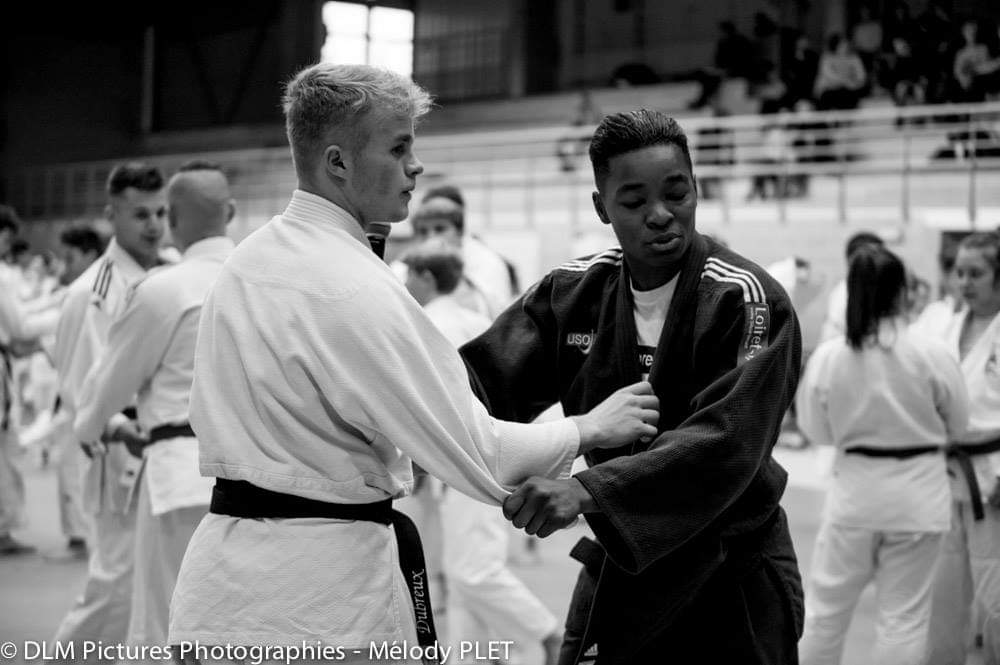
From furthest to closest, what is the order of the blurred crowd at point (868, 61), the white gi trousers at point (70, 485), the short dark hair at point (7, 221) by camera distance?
the blurred crowd at point (868, 61), the short dark hair at point (7, 221), the white gi trousers at point (70, 485)

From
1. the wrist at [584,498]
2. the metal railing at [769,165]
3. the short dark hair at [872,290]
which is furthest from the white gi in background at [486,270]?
the metal railing at [769,165]

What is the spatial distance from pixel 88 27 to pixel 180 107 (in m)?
2.08

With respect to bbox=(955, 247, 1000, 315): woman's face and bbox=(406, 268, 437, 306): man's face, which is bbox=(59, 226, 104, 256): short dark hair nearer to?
bbox=(406, 268, 437, 306): man's face

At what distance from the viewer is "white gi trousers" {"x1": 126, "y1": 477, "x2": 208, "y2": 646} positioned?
3.85 metres

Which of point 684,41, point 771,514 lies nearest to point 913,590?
point 771,514

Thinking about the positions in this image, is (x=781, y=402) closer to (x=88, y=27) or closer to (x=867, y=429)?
(x=867, y=429)

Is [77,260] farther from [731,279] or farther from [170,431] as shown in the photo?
[731,279]

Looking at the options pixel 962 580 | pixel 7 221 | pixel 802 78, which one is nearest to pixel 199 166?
pixel 962 580

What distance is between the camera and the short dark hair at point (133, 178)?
4801 mm

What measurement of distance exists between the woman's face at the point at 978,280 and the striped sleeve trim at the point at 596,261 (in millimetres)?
2587

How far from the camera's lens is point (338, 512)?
7.48 ft

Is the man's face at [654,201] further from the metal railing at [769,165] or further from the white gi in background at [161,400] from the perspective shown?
the metal railing at [769,165]

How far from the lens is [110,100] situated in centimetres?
2281

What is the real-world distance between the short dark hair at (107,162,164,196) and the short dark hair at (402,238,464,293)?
3.86ft
